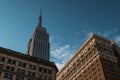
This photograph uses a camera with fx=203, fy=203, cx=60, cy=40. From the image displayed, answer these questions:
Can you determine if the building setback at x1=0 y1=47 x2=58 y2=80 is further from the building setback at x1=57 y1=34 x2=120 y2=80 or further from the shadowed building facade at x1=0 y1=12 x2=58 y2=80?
the building setback at x1=57 y1=34 x2=120 y2=80

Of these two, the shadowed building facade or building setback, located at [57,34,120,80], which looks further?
building setback, located at [57,34,120,80]

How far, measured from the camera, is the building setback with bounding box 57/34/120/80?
112 m

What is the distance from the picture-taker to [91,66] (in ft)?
395

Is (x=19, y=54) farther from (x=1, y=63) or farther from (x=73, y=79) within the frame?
(x=73, y=79)

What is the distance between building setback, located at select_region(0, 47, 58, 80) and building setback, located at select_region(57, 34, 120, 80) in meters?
40.6

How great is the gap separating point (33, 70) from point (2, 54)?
1255 cm

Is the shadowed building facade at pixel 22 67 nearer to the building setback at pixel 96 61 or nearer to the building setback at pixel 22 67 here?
the building setback at pixel 22 67

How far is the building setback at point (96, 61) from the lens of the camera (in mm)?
Answer: 112188

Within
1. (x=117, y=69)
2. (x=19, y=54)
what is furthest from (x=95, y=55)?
(x=19, y=54)

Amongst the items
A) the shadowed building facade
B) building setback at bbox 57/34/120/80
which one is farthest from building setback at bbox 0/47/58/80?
building setback at bbox 57/34/120/80

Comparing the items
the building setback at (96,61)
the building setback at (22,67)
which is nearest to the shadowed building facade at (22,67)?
the building setback at (22,67)

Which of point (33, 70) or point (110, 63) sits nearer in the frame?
point (33, 70)

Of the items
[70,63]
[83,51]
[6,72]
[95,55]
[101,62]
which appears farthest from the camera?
[70,63]

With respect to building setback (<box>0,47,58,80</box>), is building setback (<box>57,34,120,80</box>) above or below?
above
